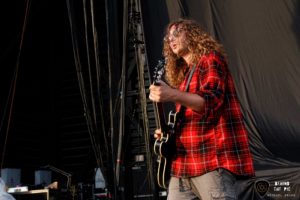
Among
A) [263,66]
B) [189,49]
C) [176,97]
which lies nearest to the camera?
[176,97]

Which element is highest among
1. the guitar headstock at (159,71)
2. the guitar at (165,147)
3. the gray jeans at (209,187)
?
the guitar headstock at (159,71)

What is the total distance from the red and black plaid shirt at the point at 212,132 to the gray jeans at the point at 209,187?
33mm

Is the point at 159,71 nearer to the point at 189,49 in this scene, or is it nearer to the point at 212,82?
the point at 189,49

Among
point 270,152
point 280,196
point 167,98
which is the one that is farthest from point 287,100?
point 167,98

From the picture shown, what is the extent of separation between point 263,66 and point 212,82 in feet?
9.43

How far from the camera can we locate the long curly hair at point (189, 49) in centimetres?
268

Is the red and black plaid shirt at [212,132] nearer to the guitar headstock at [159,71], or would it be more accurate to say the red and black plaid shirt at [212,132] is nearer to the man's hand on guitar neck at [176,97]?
the man's hand on guitar neck at [176,97]

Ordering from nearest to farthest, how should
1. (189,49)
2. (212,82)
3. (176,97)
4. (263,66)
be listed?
(176,97) → (212,82) → (189,49) → (263,66)

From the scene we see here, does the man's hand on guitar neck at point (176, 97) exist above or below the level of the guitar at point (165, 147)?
above

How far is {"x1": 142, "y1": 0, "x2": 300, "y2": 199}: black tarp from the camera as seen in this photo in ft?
15.8

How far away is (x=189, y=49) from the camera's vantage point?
8.90 ft

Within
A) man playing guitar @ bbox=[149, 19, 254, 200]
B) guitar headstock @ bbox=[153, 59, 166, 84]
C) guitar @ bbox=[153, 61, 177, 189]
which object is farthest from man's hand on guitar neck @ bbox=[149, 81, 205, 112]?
guitar headstock @ bbox=[153, 59, 166, 84]

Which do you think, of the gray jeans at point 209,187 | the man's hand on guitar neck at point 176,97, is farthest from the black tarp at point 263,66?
the man's hand on guitar neck at point 176,97

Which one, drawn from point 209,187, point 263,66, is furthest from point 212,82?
point 263,66
